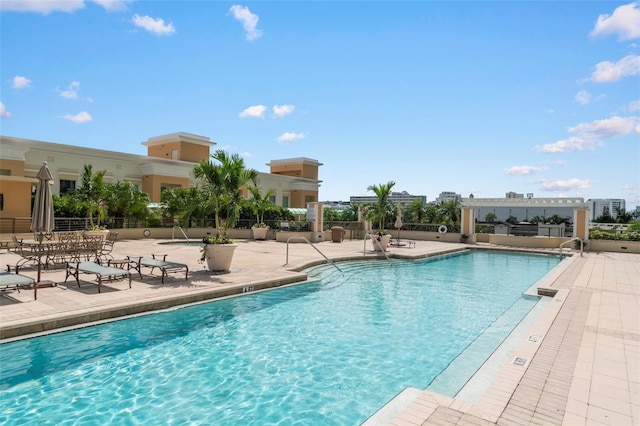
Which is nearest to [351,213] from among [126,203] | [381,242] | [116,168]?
[381,242]

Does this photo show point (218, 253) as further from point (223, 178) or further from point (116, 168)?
point (116, 168)

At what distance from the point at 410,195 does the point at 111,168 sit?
143 m

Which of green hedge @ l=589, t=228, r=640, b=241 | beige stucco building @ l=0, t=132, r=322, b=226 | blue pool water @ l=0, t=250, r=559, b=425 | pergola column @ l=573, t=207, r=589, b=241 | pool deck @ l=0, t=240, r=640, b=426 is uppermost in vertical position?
beige stucco building @ l=0, t=132, r=322, b=226

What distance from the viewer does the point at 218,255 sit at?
10398mm

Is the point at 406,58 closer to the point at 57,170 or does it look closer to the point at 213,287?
the point at 213,287

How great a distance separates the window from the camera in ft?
79.4

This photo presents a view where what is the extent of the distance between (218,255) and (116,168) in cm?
2093

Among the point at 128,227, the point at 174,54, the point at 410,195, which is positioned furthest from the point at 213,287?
the point at 410,195

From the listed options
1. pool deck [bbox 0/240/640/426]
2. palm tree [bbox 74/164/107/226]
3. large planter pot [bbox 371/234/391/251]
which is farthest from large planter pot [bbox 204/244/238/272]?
palm tree [bbox 74/164/107/226]

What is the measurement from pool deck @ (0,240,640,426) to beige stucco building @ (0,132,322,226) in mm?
7166

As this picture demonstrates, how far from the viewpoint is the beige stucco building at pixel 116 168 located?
17797 mm

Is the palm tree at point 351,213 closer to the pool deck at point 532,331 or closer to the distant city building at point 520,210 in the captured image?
the pool deck at point 532,331

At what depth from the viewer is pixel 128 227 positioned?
2178cm

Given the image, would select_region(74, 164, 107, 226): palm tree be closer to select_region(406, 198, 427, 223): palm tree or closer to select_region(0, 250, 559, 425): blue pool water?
select_region(0, 250, 559, 425): blue pool water
